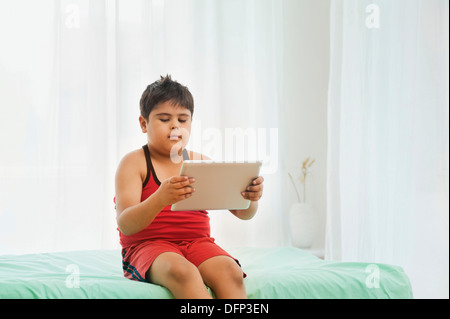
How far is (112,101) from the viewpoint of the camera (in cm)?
252

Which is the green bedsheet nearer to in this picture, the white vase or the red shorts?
the red shorts

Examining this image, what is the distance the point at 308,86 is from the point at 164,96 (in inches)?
74.5

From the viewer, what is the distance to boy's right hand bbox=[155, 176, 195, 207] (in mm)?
1058

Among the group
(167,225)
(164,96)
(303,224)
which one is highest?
(164,96)

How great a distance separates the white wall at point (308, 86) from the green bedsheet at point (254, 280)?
1561 mm

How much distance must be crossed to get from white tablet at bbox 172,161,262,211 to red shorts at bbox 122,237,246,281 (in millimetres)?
117

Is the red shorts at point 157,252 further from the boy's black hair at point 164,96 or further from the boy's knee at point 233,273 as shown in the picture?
the boy's black hair at point 164,96

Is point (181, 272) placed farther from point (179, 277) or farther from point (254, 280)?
point (254, 280)

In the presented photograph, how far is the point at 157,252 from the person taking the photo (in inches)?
44.4

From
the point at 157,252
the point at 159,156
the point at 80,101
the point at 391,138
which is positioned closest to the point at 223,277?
the point at 157,252

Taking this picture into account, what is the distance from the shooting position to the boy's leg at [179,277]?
102 cm

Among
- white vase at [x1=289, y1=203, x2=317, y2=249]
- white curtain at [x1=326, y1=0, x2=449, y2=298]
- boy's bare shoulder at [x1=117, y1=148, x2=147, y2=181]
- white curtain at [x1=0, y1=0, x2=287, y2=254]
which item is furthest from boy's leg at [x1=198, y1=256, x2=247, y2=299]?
white vase at [x1=289, y1=203, x2=317, y2=249]
